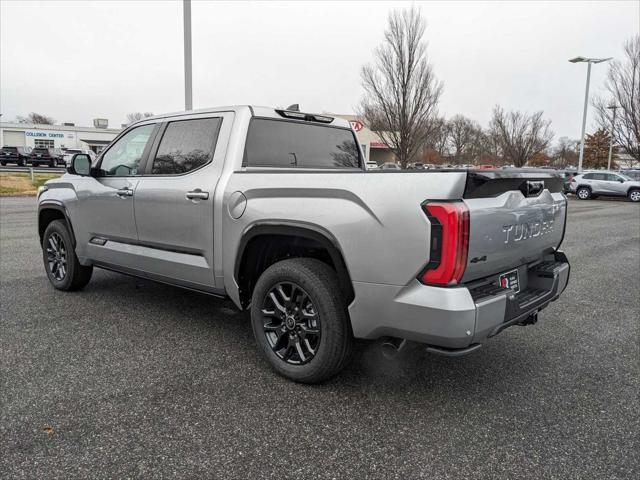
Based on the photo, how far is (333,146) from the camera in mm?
4512

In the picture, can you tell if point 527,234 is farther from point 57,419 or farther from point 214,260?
point 57,419

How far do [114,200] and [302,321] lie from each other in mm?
2349

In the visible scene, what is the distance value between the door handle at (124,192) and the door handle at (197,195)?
2.76 ft

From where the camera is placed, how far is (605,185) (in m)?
26.7

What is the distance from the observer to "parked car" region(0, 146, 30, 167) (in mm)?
36719

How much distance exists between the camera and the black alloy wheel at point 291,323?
307 cm

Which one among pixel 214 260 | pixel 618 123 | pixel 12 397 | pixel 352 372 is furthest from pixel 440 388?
pixel 618 123

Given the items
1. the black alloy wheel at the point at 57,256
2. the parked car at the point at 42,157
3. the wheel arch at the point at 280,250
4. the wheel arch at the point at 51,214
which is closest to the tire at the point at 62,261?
the black alloy wheel at the point at 57,256

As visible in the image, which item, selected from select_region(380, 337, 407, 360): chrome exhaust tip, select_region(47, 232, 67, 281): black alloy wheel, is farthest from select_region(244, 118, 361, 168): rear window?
select_region(47, 232, 67, 281): black alloy wheel

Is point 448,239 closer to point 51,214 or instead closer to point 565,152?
point 51,214

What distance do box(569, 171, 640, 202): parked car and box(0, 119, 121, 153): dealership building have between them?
57895mm

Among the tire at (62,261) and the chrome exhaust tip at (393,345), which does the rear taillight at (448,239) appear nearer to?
the chrome exhaust tip at (393,345)

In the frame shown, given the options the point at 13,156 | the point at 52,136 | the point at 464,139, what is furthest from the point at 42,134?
the point at 464,139

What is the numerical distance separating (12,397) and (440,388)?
2.64 meters
